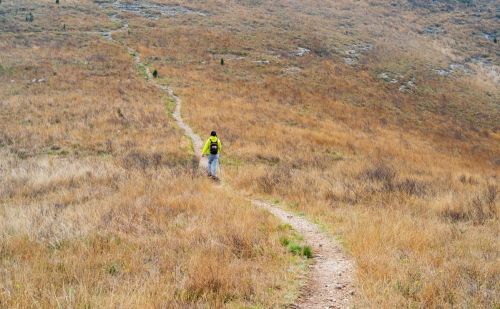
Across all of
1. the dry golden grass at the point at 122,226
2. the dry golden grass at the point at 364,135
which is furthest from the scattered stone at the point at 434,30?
the dry golden grass at the point at 122,226

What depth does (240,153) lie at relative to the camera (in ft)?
61.5

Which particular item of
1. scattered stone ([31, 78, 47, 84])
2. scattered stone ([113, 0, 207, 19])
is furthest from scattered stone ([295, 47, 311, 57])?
scattered stone ([31, 78, 47, 84])

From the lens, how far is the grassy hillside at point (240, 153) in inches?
229

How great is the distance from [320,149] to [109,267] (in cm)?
1683

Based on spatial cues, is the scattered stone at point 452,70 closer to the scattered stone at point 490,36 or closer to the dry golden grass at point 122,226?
the scattered stone at point 490,36

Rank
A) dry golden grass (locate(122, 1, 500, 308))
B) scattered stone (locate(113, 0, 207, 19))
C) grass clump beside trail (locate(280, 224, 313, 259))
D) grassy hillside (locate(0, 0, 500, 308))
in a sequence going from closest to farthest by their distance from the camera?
grassy hillside (locate(0, 0, 500, 308))
dry golden grass (locate(122, 1, 500, 308))
grass clump beside trail (locate(280, 224, 313, 259))
scattered stone (locate(113, 0, 207, 19))

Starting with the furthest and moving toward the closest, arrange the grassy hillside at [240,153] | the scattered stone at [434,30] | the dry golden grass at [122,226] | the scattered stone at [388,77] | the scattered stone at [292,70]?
the scattered stone at [434,30] → the scattered stone at [388,77] → the scattered stone at [292,70] → the grassy hillside at [240,153] → the dry golden grass at [122,226]

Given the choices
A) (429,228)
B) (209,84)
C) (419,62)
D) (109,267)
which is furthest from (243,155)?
(419,62)

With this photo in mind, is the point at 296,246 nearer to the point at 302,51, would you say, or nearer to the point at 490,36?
the point at 302,51

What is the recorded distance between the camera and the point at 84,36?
146ft

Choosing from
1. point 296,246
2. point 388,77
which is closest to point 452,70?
point 388,77

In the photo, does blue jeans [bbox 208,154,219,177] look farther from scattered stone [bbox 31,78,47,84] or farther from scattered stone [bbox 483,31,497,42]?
scattered stone [bbox 483,31,497,42]

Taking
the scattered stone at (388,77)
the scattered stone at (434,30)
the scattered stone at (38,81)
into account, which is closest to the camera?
the scattered stone at (38,81)

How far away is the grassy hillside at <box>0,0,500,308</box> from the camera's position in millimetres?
5820
